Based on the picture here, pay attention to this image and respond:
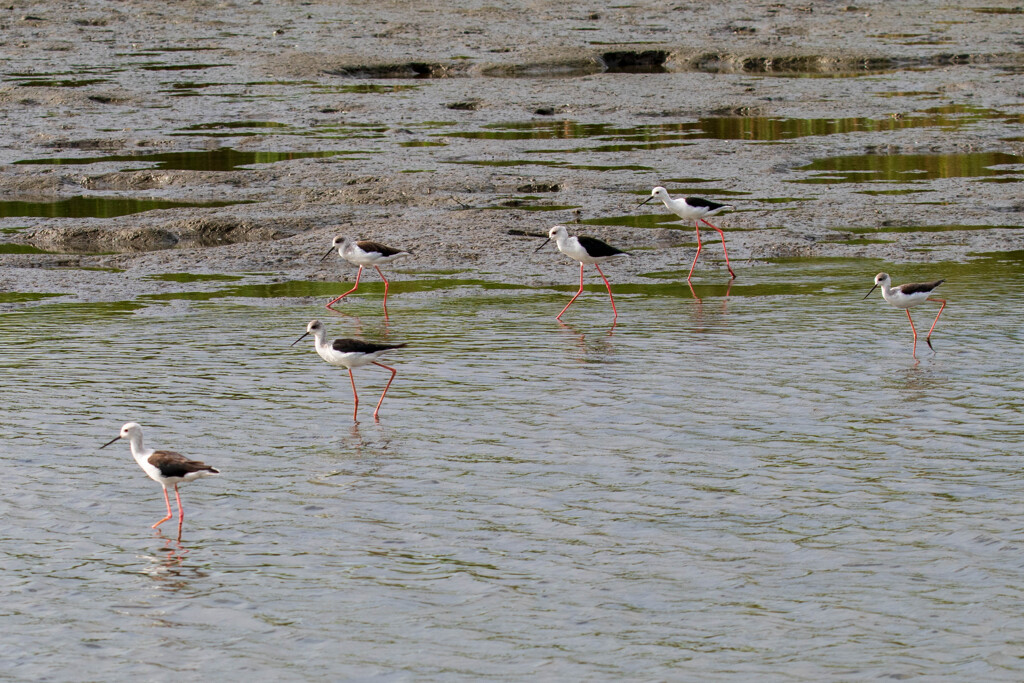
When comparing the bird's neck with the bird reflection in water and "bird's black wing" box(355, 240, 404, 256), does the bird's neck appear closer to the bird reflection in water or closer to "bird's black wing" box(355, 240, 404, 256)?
the bird reflection in water

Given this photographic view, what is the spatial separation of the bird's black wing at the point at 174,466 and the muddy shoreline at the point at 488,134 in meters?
6.23

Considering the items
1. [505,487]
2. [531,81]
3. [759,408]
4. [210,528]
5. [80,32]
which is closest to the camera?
[210,528]

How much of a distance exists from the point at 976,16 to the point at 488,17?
1276 cm

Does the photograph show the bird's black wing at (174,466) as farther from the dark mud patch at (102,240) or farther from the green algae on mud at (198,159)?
the green algae on mud at (198,159)

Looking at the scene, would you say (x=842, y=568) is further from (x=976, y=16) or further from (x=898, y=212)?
(x=976, y=16)

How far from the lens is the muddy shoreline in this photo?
15547mm

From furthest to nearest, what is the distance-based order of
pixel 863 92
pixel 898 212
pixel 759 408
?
pixel 863 92, pixel 898 212, pixel 759 408

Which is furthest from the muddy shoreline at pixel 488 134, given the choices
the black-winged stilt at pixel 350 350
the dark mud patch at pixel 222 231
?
the black-winged stilt at pixel 350 350

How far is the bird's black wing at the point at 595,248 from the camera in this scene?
1355cm

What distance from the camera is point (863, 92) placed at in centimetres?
2677

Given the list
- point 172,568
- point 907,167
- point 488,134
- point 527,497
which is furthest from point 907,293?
point 488,134

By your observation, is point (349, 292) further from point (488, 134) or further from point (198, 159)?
point (488, 134)

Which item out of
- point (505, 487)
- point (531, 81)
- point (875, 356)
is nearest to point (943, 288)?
point (875, 356)

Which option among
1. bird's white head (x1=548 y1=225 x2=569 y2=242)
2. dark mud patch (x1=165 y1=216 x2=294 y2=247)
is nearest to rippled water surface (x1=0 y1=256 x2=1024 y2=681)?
bird's white head (x1=548 y1=225 x2=569 y2=242)
